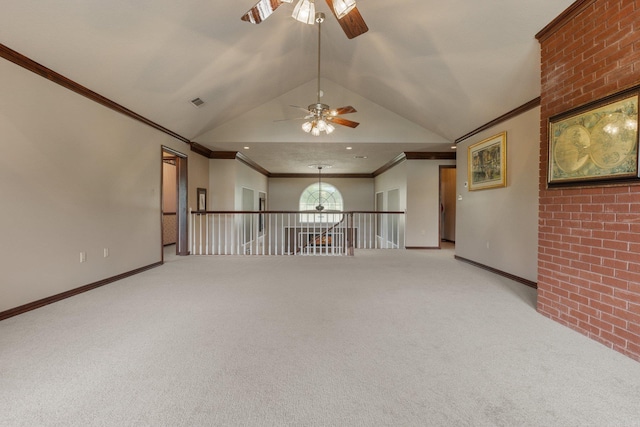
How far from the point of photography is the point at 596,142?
2.27 meters

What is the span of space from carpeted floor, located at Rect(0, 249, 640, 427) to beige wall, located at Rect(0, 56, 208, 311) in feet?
1.41

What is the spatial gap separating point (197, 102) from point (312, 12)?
332cm

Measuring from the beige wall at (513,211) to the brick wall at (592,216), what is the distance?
1205 millimetres

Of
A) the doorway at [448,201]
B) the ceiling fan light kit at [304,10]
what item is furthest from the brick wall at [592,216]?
the doorway at [448,201]

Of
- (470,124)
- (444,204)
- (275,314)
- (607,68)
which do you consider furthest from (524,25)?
(444,204)

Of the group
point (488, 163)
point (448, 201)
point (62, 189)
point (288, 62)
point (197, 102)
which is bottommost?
point (62, 189)

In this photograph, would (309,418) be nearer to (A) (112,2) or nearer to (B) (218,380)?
(B) (218,380)

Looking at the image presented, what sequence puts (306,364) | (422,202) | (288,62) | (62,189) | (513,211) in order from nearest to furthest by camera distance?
1. (306,364)
2. (62,189)
3. (513,211)
4. (288,62)
5. (422,202)

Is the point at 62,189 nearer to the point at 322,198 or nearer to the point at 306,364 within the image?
the point at 306,364

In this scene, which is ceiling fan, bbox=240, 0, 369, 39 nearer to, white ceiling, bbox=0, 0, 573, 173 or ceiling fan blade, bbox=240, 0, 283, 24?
ceiling fan blade, bbox=240, 0, 283, 24

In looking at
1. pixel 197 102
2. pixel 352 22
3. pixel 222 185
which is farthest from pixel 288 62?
pixel 222 185

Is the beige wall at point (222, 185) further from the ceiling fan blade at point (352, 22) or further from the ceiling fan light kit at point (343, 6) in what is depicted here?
the ceiling fan light kit at point (343, 6)

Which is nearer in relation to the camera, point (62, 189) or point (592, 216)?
point (592, 216)

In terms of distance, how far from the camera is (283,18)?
3797 mm
